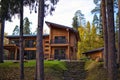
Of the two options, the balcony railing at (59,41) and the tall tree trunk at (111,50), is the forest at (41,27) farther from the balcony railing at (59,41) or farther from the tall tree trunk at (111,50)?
the balcony railing at (59,41)

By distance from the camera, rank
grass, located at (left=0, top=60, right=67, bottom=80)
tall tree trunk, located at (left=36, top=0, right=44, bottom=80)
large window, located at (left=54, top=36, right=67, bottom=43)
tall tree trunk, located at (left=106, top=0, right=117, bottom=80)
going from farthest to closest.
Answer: large window, located at (left=54, top=36, right=67, bottom=43) < grass, located at (left=0, top=60, right=67, bottom=80) < tall tree trunk, located at (left=36, top=0, right=44, bottom=80) < tall tree trunk, located at (left=106, top=0, right=117, bottom=80)

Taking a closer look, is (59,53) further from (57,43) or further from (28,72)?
(28,72)

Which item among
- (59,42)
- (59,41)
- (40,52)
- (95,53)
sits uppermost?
(59,41)

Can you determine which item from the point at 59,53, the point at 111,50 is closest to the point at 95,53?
the point at 59,53

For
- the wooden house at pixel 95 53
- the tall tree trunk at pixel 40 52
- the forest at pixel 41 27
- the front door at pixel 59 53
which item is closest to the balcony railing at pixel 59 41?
the front door at pixel 59 53

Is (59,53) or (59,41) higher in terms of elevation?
(59,41)

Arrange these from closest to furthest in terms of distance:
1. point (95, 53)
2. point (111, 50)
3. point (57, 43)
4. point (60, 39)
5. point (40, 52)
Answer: point (111, 50), point (40, 52), point (57, 43), point (60, 39), point (95, 53)

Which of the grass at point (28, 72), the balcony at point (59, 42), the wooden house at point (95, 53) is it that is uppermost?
the balcony at point (59, 42)

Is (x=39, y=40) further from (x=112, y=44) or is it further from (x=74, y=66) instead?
(x=74, y=66)

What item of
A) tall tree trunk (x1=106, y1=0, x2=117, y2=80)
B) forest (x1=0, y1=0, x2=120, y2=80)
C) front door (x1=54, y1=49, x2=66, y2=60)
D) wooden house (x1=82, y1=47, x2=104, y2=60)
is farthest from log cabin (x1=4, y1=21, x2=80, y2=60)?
tall tree trunk (x1=106, y1=0, x2=117, y2=80)

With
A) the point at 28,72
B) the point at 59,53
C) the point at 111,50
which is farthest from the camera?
the point at 59,53

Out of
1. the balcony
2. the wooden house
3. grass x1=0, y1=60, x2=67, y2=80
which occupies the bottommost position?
grass x1=0, y1=60, x2=67, y2=80

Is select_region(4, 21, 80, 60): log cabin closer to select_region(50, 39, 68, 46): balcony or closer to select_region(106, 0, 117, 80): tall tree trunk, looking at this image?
select_region(50, 39, 68, 46): balcony

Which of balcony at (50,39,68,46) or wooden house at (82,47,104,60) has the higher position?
balcony at (50,39,68,46)
